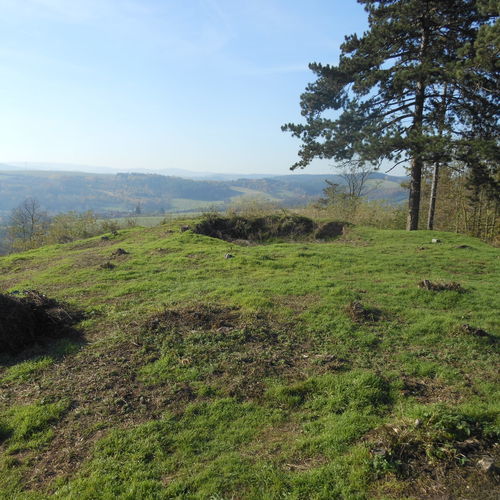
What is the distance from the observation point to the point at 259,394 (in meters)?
5.36

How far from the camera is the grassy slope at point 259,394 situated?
3.79 metres

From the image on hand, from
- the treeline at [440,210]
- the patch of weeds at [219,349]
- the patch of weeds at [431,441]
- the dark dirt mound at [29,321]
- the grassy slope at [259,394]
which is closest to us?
the patch of weeds at [431,441]

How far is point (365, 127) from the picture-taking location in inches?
687

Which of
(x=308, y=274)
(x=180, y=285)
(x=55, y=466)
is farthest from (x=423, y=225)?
(x=55, y=466)

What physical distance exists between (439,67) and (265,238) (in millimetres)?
11651

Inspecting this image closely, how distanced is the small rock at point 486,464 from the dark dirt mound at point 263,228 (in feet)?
52.3

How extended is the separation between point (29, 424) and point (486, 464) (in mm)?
5711

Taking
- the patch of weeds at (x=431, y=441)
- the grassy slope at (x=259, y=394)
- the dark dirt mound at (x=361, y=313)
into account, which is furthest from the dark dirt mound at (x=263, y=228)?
the patch of weeds at (x=431, y=441)

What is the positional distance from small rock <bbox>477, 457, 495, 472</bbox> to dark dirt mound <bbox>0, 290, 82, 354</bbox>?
299 inches

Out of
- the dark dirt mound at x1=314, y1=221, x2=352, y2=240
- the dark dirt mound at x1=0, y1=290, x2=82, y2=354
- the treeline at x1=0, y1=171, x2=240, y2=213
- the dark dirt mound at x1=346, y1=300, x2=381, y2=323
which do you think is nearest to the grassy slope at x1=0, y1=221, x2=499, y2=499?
the dark dirt mound at x1=346, y1=300, x2=381, y2=323

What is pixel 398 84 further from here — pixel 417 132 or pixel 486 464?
pixel 486 464

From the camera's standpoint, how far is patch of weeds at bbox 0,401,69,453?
180 inches

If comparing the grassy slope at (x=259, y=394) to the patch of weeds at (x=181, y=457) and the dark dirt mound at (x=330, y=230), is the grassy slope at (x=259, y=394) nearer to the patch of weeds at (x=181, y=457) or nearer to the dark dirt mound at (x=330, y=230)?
the patch of weeds at (x=181, y=457)

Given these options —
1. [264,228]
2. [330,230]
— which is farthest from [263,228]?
[330,230]
